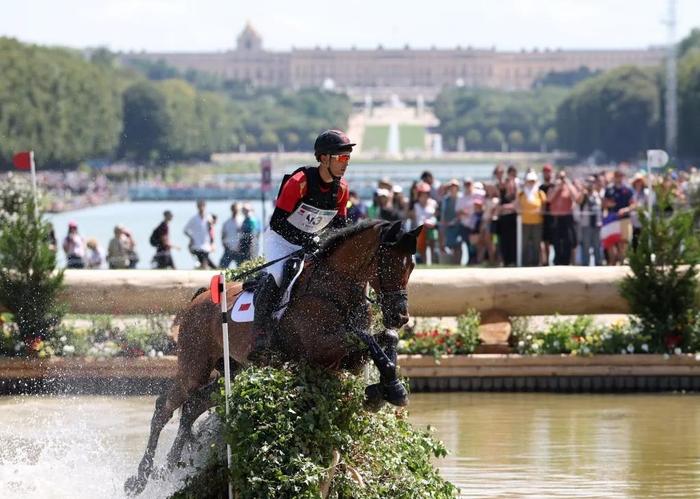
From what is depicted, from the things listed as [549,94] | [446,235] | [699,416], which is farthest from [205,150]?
[699,416]

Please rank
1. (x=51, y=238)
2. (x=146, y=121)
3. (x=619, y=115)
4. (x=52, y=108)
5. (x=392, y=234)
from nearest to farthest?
(x=392, y=234), (x=51, y=238), (x=52, y=108), (x=146, y=121), (x=619, y=115)

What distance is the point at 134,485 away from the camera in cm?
1024

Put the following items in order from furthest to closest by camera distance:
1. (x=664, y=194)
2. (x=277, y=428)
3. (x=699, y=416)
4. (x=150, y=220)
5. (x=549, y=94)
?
(x=549, y=94), (x=150, y=220), (x=664, y=194), (x=699, y=416), (x=277, y=428)

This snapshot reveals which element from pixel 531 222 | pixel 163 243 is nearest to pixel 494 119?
pixel 163 243

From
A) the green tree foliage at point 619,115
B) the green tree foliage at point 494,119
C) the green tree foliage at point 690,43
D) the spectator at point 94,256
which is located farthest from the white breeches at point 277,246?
the green tree foliage at point 494,119

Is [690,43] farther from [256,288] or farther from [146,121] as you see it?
[256,288]

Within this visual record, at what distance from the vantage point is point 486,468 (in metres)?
11.8

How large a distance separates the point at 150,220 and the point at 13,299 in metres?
38.4

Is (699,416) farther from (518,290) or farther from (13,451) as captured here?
(13,451)

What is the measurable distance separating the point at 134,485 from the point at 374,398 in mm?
2216

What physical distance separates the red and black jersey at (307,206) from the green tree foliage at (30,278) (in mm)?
6252

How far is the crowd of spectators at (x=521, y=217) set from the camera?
69.0ft

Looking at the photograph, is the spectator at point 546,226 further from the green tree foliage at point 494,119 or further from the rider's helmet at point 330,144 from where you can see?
the green tree foliage at point 494,119

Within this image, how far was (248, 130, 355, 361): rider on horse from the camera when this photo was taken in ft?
30.4
